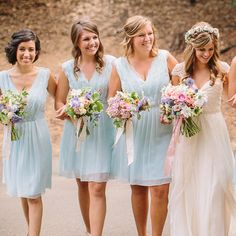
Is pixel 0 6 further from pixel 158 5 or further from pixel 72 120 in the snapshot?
pixel 72 120

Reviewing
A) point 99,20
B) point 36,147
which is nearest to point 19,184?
point 36,147

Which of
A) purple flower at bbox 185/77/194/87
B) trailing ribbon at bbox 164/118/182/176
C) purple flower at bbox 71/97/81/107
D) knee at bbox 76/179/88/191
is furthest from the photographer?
knee at bbox 76/179/88/191

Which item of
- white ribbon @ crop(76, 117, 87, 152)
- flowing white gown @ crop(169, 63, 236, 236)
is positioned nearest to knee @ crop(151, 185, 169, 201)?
flowing white gown @ crop(169, 63, 236, 236)

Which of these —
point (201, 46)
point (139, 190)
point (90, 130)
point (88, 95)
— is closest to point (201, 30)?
point (201, 46)

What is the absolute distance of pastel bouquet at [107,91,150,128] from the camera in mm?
5891

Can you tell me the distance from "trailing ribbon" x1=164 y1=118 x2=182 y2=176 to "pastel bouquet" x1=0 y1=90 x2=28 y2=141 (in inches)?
56.8

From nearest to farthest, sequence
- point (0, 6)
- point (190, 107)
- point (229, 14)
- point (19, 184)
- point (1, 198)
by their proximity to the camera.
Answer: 1. point (190, 107)
2. point (19, 184)
3. point (1, 198)
4. point (229, 14)
5. point (0, 6)

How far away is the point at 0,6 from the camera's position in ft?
60.8

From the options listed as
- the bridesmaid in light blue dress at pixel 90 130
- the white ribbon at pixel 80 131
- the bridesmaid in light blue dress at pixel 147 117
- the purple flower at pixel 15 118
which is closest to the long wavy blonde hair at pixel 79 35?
the bridesmaid in light blue dress at pixel 90 130

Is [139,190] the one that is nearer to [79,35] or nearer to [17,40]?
[79,35]

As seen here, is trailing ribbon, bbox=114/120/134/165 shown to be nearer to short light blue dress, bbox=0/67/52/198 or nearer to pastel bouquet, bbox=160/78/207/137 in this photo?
pastel bouquet, bbox=160/78/207/137

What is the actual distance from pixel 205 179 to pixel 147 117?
831 millimetres

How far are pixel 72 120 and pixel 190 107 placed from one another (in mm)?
1358

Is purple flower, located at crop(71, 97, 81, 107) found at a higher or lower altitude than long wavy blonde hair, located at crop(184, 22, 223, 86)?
lower
